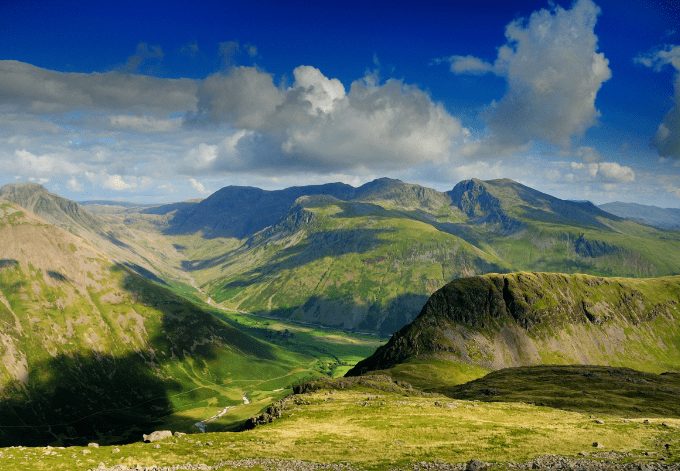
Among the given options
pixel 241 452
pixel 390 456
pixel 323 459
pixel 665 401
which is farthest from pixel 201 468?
pixel 665 401

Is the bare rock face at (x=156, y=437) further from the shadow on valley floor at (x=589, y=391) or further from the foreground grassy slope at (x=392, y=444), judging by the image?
the shadow on valley floor at (x=589, y=391)

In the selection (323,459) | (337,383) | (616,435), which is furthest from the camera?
(337,383)

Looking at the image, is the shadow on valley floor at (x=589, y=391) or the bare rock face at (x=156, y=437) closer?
the bare rock face at (x=156, y=437)

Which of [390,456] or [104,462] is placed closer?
[104,462]

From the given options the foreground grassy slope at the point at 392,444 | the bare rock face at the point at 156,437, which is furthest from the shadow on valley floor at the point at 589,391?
the bare rock face at the point at 156,437

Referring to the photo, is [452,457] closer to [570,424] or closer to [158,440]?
[570,424]

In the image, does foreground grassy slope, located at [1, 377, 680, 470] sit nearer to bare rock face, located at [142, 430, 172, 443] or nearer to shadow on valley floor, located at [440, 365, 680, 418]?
bare rock face, located at [142, 430, 172, 443]

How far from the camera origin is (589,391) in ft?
505

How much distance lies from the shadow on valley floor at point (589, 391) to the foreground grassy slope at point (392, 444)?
4510 cm

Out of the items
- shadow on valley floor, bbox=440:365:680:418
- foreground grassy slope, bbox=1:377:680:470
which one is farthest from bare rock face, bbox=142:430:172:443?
shadow on valley floor, bbox=440:365:680:418

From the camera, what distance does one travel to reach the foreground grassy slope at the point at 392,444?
56.9m

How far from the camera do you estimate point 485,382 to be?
184875 millimetres

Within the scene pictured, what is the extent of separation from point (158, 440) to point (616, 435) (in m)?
64.8

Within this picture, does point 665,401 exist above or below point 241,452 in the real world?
below
